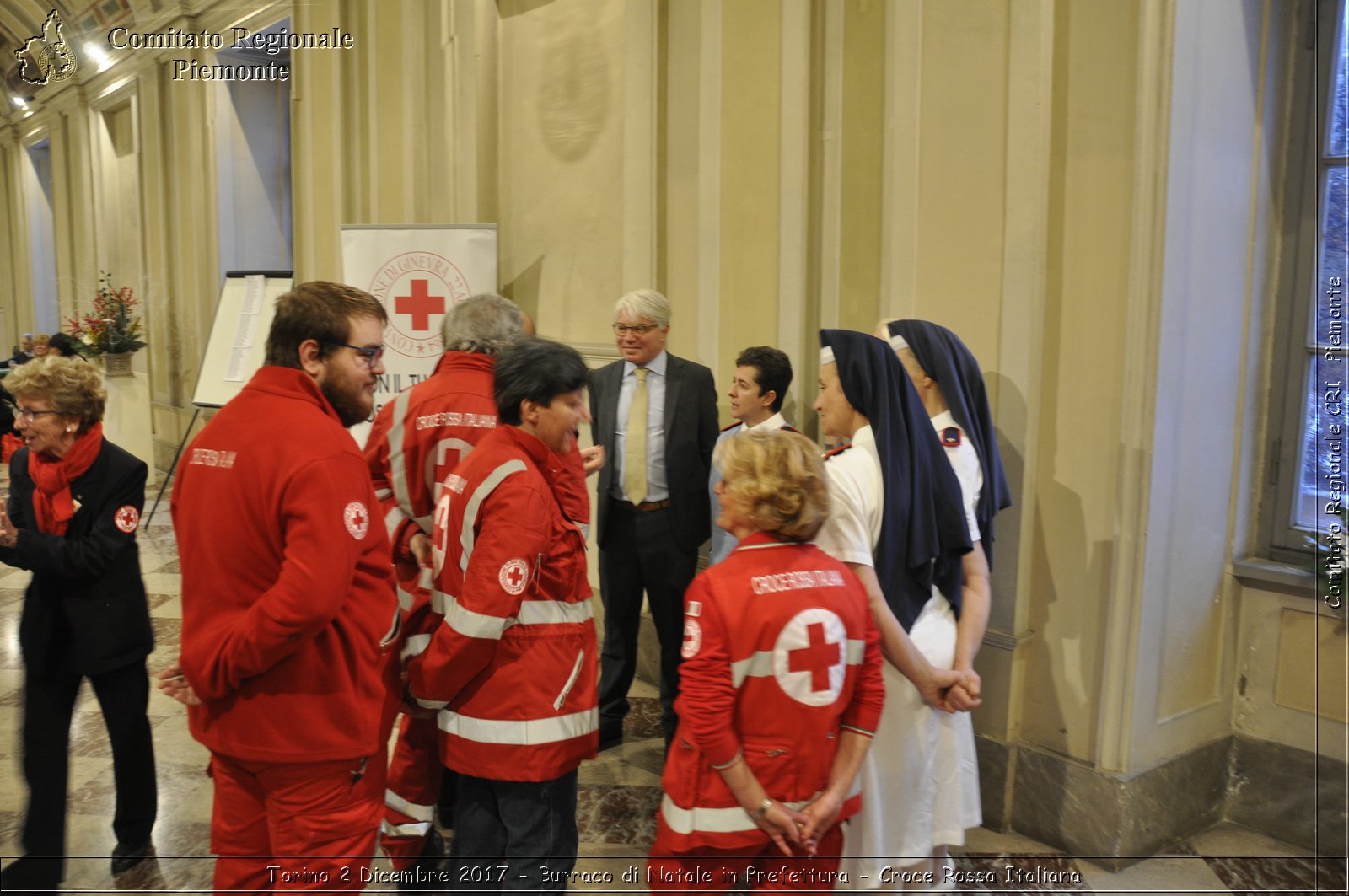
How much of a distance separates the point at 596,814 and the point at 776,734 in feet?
5.86

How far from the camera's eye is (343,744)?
1.98m

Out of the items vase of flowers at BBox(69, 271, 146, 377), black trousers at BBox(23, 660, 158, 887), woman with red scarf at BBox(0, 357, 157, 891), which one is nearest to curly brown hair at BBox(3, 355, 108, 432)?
woman with red scarf at BBox(0, 357, 157, 891)

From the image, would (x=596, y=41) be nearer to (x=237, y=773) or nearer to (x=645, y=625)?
(x=645, y=625)

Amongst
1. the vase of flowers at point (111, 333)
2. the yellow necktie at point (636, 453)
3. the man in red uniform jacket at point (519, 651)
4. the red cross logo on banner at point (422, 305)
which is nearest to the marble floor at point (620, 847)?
the man in red uniform jacket at point (519, 651)

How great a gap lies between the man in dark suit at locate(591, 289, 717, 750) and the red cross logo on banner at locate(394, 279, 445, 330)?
204cm

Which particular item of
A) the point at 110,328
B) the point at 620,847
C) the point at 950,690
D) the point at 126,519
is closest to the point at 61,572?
the point at 126,519

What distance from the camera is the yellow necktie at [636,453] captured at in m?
3.89

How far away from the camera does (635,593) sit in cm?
400

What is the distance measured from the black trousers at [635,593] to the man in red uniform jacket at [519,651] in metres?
1.64

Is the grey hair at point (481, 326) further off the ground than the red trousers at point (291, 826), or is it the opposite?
the grey hair at point (481, 326)

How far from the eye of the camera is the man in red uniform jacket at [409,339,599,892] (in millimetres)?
2066

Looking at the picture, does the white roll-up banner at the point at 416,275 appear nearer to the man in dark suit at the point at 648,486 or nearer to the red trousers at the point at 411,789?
the man in dark suit at the point at 648,486
